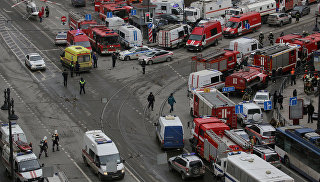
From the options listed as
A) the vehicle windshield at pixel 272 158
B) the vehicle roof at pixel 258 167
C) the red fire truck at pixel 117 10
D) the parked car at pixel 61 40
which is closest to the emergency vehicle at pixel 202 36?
the red fire truck at pixel 117 10

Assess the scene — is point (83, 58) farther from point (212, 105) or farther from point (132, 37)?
point (212, 105)

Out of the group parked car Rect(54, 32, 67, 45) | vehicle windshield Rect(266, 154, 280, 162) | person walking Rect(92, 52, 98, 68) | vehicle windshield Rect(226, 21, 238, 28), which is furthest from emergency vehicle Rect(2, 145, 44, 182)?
vehicle windshield Rect(226, 21, 238, 28)

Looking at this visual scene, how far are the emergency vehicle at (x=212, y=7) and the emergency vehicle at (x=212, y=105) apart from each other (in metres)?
32.1

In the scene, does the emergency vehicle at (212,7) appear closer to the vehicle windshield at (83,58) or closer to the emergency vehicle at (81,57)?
the emergency vehicle at (81,57)

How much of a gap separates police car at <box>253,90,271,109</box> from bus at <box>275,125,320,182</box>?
960 centimetres

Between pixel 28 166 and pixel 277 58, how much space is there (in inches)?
1216

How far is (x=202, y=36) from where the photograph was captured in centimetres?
7425

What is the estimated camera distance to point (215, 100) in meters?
52.8

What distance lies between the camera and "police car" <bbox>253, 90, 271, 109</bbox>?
5636cm

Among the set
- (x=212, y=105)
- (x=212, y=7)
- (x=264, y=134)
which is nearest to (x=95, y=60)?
(x=212, y=105)

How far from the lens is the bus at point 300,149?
42719mm

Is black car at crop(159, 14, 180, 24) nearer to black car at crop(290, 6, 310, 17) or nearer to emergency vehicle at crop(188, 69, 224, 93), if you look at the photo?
black car at crop(290, 6, 310, 17)

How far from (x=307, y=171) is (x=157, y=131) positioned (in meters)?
12.2

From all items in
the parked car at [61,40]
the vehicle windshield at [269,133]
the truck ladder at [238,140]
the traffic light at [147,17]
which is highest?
the traffic light at [147,17]
